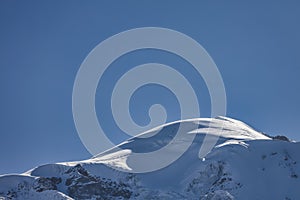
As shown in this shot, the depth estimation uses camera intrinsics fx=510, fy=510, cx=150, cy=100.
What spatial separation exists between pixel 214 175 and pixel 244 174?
1369 cm

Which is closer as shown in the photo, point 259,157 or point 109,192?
point 259,157

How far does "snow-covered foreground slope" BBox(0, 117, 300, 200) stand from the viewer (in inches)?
6255

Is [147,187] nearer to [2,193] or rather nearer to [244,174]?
[244,174]

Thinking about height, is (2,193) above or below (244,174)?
above

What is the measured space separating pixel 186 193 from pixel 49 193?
58046mm

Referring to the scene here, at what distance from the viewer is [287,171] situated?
164625mm

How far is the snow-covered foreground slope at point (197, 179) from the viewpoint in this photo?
159 metres

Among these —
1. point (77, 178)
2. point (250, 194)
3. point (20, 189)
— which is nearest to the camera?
point (250, 194)

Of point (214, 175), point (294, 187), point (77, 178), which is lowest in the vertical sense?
point (294, 187)

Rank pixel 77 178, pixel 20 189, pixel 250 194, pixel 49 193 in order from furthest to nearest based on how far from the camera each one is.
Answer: pixel 77 178 → pixel 20 189 → pixel 250 194 → pixel 49 193

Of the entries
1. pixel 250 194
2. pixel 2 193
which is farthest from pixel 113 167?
pixel 250 194

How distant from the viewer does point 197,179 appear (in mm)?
181750

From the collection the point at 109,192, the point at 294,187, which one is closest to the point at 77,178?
the point at 109,192

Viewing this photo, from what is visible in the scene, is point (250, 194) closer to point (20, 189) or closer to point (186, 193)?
point (186, 193)
